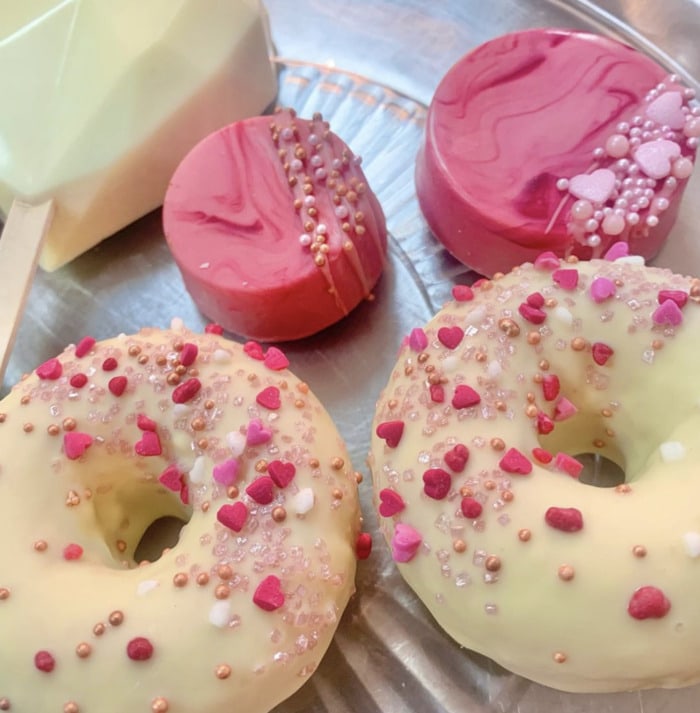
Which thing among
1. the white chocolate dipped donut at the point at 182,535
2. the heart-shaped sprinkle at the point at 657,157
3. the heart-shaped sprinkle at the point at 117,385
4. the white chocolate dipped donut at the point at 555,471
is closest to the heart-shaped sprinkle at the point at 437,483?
the white chocolate dipped donut at the point at 555,471

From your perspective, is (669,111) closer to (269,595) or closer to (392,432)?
(392,432)

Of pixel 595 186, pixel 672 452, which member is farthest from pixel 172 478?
pixel 595 186

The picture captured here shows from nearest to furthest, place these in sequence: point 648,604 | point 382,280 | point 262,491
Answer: point 648,604
point 262,491
point 382,280

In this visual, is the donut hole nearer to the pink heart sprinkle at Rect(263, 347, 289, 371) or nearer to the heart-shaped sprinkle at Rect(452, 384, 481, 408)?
the heart-shaped sprinkle at Rect(452, 384, 481, 408)

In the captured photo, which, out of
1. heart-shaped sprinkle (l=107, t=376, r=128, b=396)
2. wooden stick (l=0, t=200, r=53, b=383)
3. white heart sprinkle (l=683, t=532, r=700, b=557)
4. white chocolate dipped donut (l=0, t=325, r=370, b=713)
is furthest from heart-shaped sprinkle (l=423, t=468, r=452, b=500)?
wooden stick (l=0, t=200, r=53, b=383)

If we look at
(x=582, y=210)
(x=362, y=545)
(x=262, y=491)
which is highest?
(x=582, y=210)

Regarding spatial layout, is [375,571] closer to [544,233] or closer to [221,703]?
[221,703]

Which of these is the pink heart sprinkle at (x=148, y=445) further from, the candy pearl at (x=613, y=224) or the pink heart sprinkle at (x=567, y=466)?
the candy pearl at (x=613, y=224)
